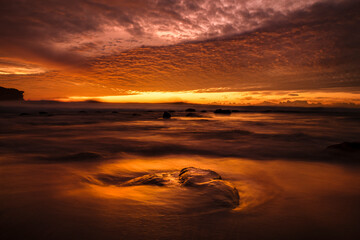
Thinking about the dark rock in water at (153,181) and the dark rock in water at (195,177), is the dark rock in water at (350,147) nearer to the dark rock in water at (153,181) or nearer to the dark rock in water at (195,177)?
the dark rock in water at (195,177)

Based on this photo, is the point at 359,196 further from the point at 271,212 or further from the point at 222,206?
the point at 222,206

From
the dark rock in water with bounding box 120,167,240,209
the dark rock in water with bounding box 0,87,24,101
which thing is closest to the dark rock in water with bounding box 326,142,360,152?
the dark rock in water with bounding box 120,167,240,209

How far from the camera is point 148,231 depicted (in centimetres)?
183

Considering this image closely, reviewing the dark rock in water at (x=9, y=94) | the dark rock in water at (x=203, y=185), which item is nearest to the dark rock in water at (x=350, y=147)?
the dark rock in water at (x=203, y=185)

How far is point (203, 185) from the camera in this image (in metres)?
2.86

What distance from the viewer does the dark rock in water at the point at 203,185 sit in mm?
2447

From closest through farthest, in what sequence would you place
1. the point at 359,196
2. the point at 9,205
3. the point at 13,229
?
the point at 13,229, the point at 9,205, the point at 359,196

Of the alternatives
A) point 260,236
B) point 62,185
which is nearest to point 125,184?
point 62,185

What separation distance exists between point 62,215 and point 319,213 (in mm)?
3010

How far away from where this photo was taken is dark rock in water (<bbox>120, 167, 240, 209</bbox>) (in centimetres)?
245

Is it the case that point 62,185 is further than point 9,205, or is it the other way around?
point 62,185

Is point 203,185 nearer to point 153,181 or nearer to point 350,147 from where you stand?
point 153,181

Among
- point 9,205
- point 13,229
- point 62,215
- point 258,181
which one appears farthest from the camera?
point 258,181

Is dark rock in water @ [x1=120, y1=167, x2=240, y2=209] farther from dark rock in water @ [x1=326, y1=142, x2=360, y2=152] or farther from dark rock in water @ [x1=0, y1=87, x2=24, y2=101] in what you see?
dark rock in water @ [x1=0, y1=87, x2=24, y2=101]
